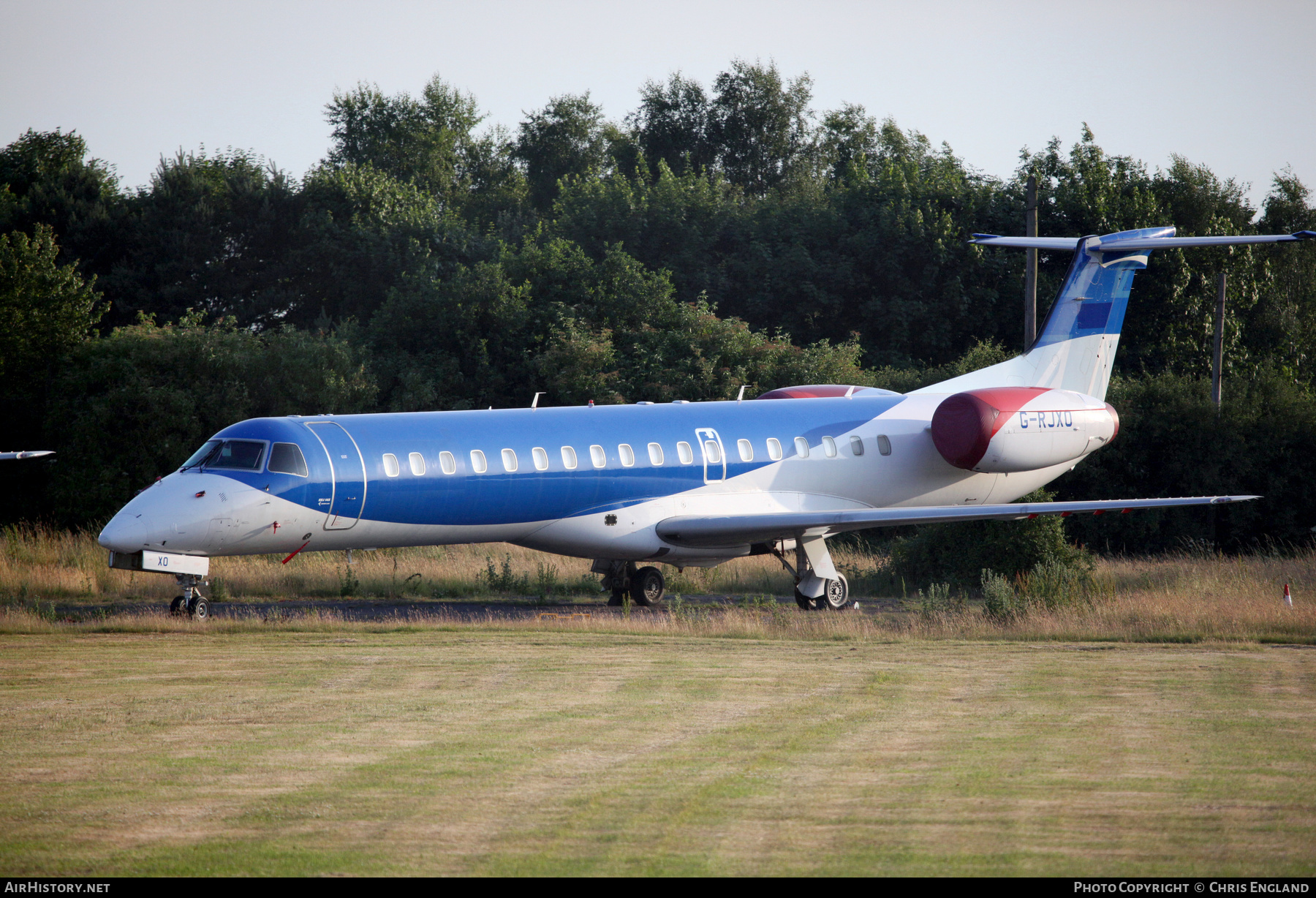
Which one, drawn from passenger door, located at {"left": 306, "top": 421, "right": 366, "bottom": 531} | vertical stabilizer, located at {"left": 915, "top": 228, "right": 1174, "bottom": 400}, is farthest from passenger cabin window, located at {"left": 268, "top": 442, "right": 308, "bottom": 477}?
vertical stabilizer, located at {"left": 915, "top": 228, "right": 1174, "bottom": 400}

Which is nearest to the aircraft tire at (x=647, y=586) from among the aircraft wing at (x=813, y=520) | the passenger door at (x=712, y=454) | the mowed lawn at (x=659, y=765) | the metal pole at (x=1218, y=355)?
the aircraft wing at (x=813, y=520)

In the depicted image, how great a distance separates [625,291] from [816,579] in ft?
69.5

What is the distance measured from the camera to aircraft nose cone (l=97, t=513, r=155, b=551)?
17.3m

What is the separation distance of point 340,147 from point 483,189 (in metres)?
9.00

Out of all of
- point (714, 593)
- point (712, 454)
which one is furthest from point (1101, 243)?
point (714, 593)

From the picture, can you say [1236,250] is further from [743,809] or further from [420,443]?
[743,809]

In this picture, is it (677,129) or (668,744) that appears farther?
(677,129)

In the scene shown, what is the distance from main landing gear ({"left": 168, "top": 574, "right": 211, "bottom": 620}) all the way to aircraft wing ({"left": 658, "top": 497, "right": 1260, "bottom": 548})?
7.18 meters

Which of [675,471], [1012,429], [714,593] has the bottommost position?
[714,593]

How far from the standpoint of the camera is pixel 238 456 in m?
18.6

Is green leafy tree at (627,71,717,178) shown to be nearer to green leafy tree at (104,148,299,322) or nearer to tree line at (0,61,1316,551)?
tree line at (0,61,1316,551)

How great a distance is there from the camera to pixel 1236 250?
173ft

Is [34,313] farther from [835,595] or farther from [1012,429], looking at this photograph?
[1012,429]

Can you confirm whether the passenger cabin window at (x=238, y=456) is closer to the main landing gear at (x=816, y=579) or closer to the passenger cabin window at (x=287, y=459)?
the passenger cabin window at (x=287, y=459)
